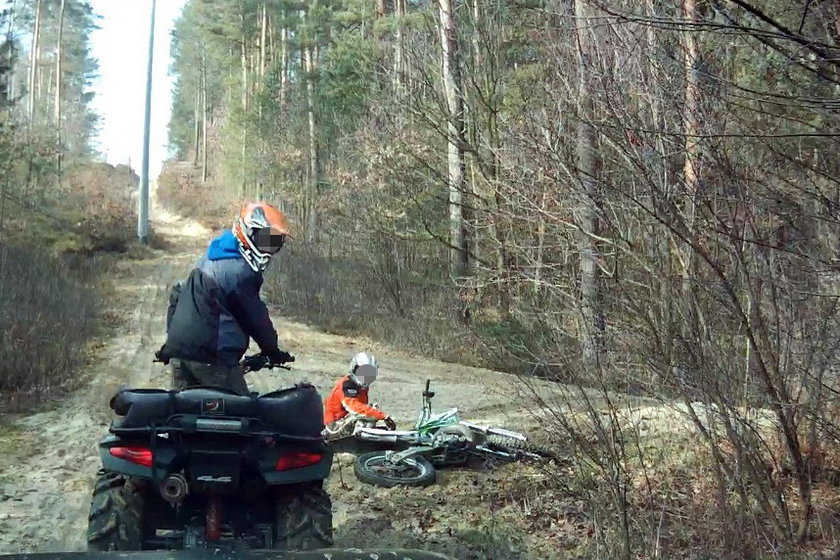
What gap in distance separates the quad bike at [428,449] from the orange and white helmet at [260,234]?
2.75m

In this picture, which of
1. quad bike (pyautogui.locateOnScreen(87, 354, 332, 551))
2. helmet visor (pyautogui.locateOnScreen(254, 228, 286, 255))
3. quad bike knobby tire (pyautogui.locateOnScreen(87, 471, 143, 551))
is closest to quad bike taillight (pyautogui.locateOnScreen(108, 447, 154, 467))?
quad bike (pyautogui.locateOnScreen(87, 354, 332, 551))

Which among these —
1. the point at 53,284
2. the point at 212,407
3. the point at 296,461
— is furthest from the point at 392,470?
the point at 53,284

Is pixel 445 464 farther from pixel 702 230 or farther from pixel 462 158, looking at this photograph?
pixel 462 158

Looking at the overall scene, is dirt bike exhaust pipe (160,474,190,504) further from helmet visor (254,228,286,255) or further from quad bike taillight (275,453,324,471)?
helmet visor (254,228,286,255)

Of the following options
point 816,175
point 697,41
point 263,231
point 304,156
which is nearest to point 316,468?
point 263,231

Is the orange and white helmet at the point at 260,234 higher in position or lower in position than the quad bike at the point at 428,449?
higher

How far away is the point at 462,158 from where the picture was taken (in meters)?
16.7

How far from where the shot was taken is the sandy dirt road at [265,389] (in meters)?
6.13

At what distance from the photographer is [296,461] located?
4199 mm

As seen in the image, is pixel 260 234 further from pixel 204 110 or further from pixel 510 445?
pixel 204 110

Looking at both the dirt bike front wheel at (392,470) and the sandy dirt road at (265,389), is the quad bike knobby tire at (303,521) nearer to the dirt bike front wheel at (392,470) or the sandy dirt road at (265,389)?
the sandy dirt road at (265,389)

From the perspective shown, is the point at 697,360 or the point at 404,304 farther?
the point at 404,304

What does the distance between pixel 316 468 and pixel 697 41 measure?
373cm

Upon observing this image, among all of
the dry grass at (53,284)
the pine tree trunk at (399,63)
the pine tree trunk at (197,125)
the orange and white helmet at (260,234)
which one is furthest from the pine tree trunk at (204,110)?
the orange and white helmet at (260,234)
